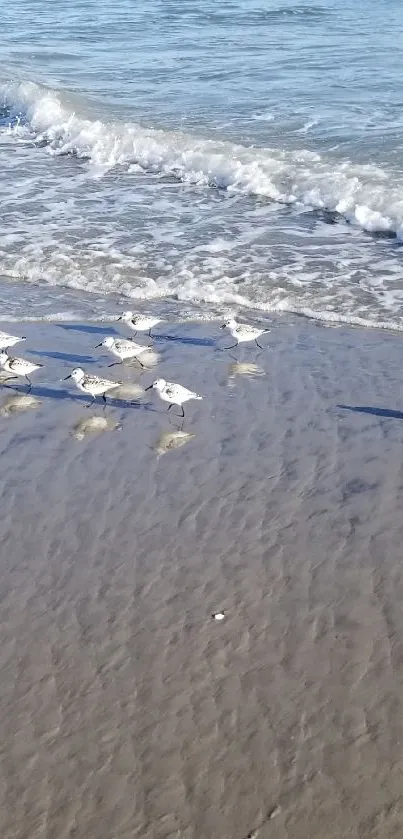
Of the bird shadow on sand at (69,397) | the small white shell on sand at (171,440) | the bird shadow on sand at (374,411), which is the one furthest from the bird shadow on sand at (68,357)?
the bird shadow on sand at (374,411)

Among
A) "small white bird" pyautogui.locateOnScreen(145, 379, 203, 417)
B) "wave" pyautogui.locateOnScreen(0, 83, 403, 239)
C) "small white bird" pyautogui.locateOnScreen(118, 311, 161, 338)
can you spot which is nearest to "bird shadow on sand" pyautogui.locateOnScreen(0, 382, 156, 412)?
"small white bird" pyautogui.locateOnScreen(145, 379, 203, 417)

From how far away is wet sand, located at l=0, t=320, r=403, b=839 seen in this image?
4.72 metres

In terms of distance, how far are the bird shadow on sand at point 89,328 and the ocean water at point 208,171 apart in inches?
15.1

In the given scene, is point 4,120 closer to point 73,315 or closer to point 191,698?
point 73,315

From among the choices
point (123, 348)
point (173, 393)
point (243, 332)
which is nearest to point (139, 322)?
point (123, 348)

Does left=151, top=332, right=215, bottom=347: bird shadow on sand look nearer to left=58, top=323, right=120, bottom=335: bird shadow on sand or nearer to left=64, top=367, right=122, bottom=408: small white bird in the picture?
left=58, top=323, right=120, bottom=335: bird shadow on sand

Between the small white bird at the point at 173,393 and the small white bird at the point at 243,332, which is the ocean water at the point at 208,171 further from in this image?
the small white bird at the point at 173,393

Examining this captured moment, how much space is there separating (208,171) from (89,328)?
7.42 metres

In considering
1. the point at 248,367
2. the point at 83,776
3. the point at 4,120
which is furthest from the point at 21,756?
the point at 4,120

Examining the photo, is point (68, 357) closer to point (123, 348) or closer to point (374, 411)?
point (123, 348)

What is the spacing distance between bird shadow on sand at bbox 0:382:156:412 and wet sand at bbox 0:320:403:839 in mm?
28

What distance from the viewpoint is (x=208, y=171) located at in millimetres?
17156

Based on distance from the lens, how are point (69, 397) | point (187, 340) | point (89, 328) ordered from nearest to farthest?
point (69, 397), point (187, 340), point (89, 328)

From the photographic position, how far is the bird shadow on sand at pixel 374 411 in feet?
26.6
